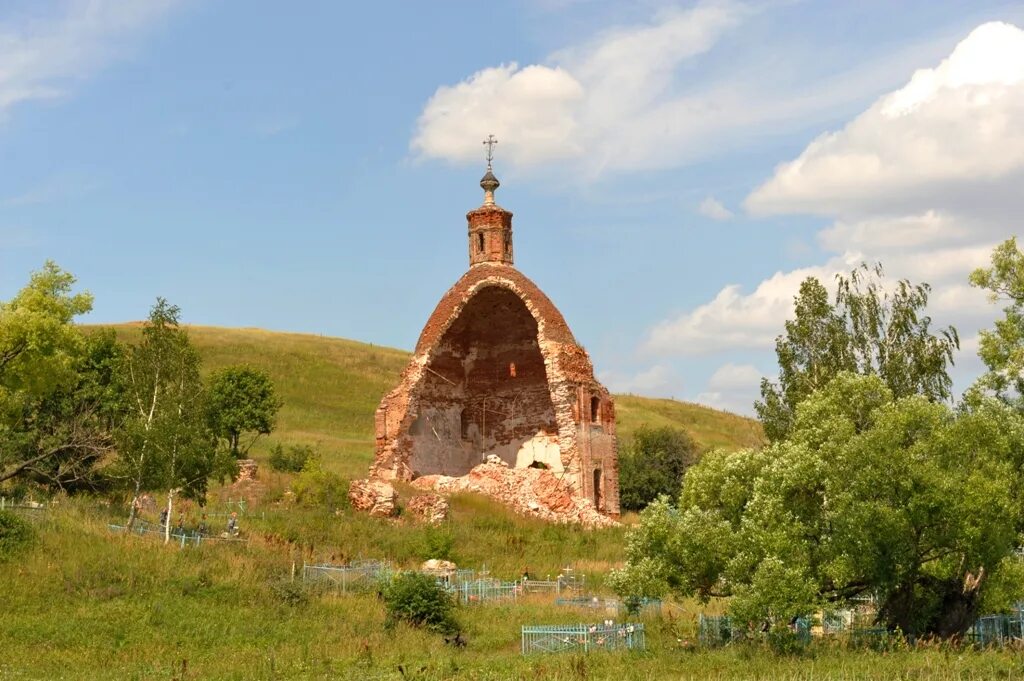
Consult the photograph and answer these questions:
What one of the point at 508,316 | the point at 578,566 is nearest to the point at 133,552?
the point at 578,566

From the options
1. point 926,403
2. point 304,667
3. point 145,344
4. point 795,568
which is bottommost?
point 304,667

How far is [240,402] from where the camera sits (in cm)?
5078

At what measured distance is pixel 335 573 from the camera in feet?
84.7

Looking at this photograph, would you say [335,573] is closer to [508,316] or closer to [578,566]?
[578,566]

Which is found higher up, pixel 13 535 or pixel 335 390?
pixel 335 390

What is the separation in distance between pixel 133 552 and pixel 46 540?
1.91m

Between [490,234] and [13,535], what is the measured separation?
72.6ft

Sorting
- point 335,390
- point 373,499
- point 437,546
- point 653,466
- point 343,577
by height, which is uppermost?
point 335,390

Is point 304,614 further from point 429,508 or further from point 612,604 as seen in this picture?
point 429,508

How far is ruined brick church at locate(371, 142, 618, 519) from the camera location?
128 ft

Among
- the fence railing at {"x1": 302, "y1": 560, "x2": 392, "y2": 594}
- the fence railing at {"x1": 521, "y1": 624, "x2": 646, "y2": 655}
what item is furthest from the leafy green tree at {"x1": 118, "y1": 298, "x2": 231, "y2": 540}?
the fence railing at {"x1": 521, "y1": 624, "x2": 646, "y2": 655}

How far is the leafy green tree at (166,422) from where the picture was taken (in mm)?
27422

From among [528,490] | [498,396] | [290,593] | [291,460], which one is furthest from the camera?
[291,460]

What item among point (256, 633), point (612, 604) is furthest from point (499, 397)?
point (256, 633)
